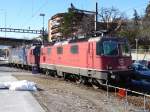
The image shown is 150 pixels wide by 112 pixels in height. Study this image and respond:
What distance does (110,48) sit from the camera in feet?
84.4

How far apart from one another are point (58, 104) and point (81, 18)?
268 feet

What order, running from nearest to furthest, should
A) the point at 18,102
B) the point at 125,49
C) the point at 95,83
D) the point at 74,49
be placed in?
the point at 18,102 < the point at 125,49 < the point at 95,83 < the point at 74,49

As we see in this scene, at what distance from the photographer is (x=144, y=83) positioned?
3002 cm

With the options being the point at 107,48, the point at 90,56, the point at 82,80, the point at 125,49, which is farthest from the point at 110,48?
the point at 82,80

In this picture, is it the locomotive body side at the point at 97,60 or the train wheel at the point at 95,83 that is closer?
the locomotive body side at the point at 97,60

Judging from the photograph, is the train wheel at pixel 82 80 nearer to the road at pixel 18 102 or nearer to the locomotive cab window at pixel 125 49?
the locomotive cab window at pixel 125 49

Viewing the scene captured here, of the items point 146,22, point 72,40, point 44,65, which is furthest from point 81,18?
point 72,40

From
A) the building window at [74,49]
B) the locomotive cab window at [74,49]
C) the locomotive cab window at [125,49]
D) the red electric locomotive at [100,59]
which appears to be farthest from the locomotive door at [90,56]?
the building window at [74,49]

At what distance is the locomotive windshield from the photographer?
1005 inches

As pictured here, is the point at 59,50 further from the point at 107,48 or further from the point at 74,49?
the point at 107,48

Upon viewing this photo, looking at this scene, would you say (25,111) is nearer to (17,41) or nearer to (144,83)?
(144,83)

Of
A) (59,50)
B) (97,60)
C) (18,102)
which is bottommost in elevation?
(18,102)

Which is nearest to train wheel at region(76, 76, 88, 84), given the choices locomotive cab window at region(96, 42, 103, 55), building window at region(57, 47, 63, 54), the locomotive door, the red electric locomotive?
the red electric locomotive

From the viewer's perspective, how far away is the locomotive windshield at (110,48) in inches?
1005
